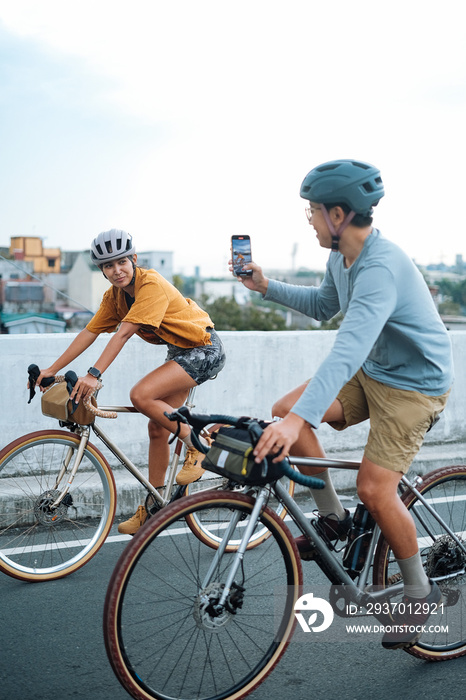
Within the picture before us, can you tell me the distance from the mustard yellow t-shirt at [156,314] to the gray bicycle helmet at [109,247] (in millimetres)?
169

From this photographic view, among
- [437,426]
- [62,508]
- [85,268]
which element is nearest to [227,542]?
[62,508]

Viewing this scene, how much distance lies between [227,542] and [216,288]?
135 metres

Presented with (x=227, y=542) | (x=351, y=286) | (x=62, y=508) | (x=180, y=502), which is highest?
(x=351, y=286)

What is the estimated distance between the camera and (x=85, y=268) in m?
89.8

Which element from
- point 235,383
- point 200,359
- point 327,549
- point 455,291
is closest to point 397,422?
point 327,549

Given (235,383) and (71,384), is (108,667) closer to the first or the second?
(71,384)

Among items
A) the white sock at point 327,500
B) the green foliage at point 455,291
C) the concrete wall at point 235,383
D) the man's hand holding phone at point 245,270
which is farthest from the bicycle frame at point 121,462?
the green foliage at point 455,291

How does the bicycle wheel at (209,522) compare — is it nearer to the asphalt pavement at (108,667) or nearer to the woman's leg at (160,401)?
the woman's leg at (160,401)

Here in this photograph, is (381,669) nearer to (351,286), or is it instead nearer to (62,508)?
(351,286)

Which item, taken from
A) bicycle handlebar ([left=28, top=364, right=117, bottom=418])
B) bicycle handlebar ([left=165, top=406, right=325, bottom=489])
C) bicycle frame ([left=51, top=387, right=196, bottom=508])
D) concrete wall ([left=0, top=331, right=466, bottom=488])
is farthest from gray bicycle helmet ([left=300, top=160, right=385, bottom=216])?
concrete wall ([left=0, top=331, right=466, bottom=488])

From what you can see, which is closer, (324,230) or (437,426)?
(324,230)

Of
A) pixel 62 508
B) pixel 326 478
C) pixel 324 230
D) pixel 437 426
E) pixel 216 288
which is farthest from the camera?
pixel 216 288

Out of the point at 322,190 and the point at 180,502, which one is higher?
the point at 322,190

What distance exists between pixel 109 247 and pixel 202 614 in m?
2.21
